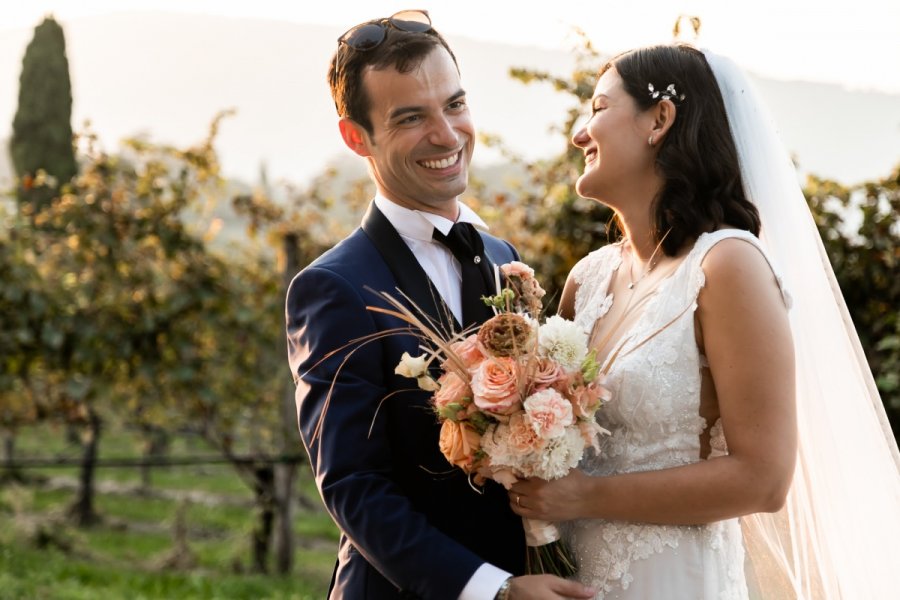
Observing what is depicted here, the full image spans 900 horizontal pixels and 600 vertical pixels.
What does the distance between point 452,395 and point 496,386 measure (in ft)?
0.37

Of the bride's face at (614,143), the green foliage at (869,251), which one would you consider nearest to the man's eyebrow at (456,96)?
the bride's face at (614,143)

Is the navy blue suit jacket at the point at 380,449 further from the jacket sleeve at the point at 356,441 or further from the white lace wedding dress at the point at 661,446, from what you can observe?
the white lace wedding dress at the point at 661,446

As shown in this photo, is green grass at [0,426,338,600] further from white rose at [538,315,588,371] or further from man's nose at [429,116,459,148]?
white rose at [538,315,588,371]

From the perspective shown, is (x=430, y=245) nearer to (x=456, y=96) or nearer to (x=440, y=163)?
(x=440, y=163)

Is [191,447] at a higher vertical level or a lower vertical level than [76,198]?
lower

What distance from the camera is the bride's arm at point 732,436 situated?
242 cm

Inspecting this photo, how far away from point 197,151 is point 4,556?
3.16 metres

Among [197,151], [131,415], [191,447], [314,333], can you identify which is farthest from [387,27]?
[191,447]

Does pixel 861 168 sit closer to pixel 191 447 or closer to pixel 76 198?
pixel 76 198

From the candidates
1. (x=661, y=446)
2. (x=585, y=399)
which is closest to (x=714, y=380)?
(x=661, y=446)

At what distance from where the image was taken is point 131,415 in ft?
25.0

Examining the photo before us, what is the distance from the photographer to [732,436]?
246 centimetres

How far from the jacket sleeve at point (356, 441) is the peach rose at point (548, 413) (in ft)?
1.31

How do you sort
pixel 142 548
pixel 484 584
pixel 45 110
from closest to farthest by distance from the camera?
pixel 484 584, pixel 142 548, pixel 45 110
